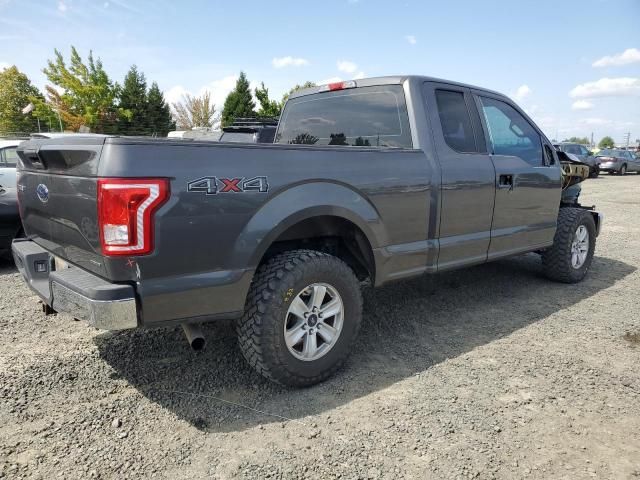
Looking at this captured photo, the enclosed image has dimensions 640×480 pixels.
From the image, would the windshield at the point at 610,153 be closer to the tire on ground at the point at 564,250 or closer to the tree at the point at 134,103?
the tire on ground at the point at 564,250

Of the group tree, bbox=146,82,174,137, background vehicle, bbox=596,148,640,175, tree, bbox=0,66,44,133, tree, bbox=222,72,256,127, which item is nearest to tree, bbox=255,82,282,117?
tree, bbox=222,72,256,127

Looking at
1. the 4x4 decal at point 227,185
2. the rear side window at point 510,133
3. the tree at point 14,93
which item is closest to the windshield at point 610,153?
Result: the rear side window at point 510,133

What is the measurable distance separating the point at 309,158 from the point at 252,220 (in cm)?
54

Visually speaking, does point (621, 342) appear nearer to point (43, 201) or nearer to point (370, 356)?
point (370, 356)

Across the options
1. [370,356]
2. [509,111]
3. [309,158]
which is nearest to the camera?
[309,158]

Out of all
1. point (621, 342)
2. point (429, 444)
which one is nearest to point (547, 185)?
point (621, 342)

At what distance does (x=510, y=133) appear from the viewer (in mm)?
4391

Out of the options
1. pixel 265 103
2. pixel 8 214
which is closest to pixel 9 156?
pixel 8 214

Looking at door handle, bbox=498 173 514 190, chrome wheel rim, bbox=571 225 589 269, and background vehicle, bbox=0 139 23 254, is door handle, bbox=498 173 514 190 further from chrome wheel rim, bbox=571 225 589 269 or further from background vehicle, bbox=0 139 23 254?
background vehicle, bbox=0 139 23 254

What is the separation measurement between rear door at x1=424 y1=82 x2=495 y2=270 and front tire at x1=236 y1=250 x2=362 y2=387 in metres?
1.05

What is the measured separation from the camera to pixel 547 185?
182 inches

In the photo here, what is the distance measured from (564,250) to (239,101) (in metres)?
31.1

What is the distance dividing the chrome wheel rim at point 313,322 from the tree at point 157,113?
36.5 metres

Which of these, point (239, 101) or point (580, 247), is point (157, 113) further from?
point (580, 247)
